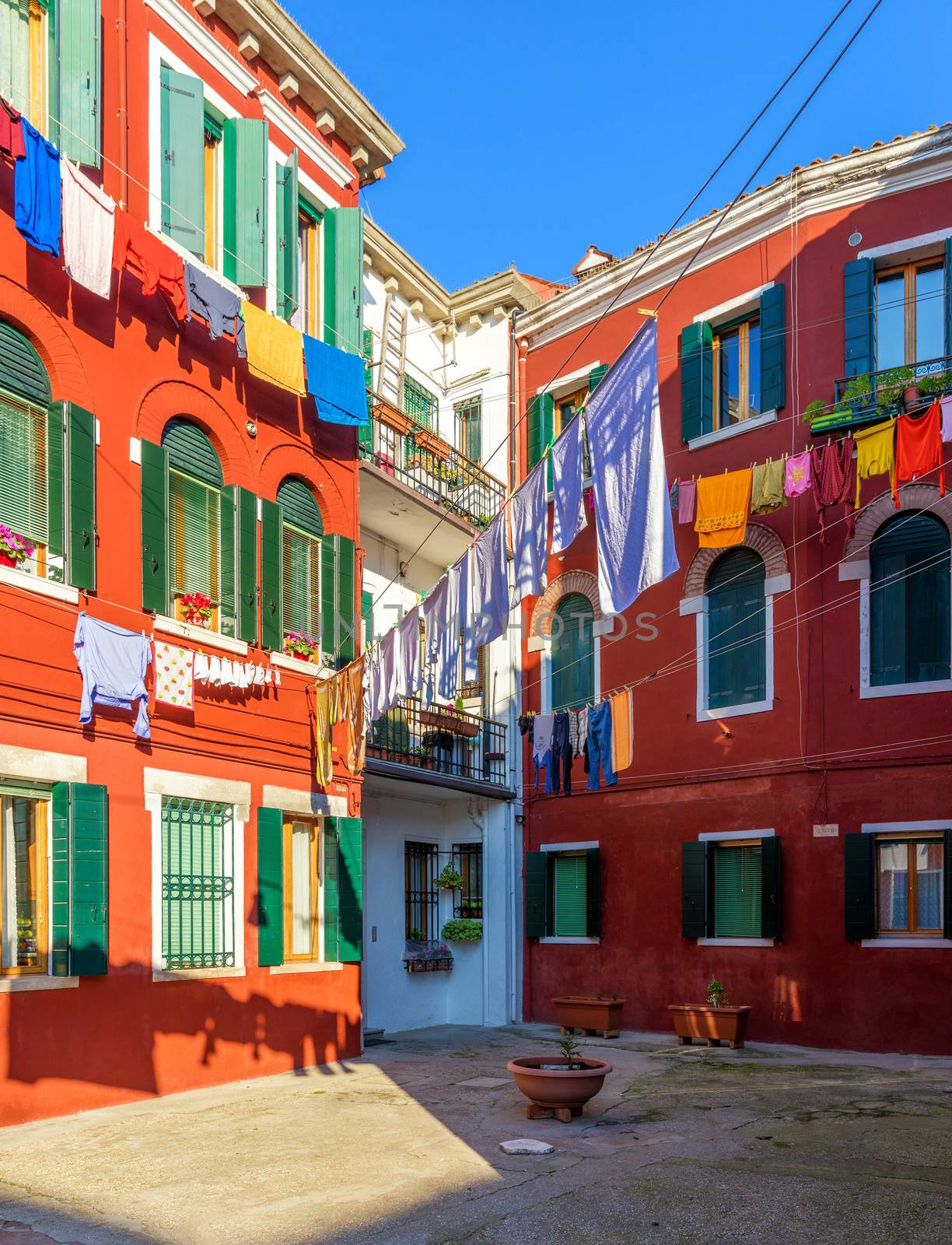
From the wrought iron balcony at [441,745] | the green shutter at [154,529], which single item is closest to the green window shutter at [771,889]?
the wrought iron balcony at [441,745]

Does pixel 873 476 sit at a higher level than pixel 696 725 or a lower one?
higher

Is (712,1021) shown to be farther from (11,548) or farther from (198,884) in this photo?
(11,548)

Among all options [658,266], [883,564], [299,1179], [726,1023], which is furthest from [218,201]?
[726,1023]

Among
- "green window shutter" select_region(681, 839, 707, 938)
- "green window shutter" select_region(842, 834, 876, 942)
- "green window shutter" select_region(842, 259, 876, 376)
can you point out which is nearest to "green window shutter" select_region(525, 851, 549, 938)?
"green window shutter" select_region(681, 839, 707, 938)

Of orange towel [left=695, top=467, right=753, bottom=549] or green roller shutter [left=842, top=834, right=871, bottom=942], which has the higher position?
orange towel [left=695, top=467, right=753, bottom=549]

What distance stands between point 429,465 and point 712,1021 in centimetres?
889

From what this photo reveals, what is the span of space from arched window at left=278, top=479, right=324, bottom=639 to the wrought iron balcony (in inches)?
102

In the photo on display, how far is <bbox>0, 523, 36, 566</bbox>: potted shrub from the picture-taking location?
1057 centimetres

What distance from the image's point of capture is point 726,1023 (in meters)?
15.7

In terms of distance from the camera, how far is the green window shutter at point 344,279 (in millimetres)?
15789

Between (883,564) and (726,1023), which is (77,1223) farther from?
(883,564)

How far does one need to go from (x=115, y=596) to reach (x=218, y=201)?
4.95 meters

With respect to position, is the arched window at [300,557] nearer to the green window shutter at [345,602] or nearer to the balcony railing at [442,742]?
the green window shutter at [345,602]

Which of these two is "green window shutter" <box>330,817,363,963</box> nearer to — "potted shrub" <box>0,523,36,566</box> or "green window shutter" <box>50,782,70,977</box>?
"green window shutter" <box>50,782,70,977</box>
